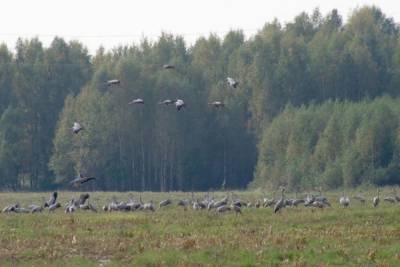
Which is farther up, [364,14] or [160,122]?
[364,14]

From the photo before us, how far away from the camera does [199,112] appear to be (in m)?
90.9

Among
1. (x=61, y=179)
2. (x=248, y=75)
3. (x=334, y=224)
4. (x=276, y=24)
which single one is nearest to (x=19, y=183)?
(x=61, y=179)

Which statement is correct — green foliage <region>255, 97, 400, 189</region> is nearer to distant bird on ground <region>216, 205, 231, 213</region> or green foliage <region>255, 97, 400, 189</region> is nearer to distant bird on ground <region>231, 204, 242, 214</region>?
distant bird on ground <region>231, 204, 242, 214</region>

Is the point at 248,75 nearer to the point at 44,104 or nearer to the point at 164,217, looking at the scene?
the point at 44,104

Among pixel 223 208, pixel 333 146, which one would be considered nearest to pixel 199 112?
pixel 333 146

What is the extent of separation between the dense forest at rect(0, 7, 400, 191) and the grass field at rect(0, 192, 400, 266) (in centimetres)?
3983

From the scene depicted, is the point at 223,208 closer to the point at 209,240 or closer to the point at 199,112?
the point at 209,240

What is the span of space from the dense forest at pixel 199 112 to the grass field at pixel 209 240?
39.8 metres

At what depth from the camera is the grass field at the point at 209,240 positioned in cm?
2516

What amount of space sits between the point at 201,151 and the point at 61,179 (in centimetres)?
1081

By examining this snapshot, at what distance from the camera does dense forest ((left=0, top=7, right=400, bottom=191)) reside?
8138 cm

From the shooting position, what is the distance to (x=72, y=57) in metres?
102

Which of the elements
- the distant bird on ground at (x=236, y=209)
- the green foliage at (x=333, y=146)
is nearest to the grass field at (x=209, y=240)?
the distant bird on ground at (x=236, y=209)

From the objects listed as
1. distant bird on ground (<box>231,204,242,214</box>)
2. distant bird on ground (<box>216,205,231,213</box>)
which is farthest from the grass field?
distant bird on ground (<box>216,205,231,213</box>)
